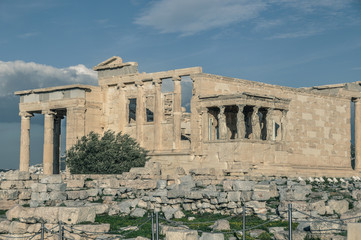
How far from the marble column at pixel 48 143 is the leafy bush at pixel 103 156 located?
16.1 ft

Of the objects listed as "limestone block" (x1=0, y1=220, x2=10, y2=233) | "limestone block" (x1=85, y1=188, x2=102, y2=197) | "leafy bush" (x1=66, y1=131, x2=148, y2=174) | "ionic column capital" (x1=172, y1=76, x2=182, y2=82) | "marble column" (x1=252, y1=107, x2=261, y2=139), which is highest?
"ionic column capital" (x1=172, y1=76, x2=182, y2=82)

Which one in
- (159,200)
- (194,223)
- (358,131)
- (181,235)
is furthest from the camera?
(358,131)

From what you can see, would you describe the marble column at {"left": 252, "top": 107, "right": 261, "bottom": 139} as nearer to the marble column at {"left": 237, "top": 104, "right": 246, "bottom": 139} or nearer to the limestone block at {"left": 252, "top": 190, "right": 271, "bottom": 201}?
the marble column at {"left": 237, "top": 104, "right": 246, "bottom": 139}

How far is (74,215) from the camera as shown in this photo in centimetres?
1617

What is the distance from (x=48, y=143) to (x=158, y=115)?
7466 mm

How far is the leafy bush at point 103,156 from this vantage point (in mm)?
34844

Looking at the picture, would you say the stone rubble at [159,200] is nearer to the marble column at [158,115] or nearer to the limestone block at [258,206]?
the limestone block at [258,206]

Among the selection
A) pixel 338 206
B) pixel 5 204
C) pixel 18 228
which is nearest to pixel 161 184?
pixel 5 204

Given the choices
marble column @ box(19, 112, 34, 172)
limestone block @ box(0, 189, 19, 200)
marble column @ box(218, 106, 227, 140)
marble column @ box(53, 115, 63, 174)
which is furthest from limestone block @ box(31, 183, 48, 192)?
marble column @ box(53, 115, 63, 174)

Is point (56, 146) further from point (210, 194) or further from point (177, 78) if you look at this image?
point (210, 194)

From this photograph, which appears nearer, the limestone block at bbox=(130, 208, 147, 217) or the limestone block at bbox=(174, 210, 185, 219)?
the limestone block at bbox=(174, 210, 185, 219)

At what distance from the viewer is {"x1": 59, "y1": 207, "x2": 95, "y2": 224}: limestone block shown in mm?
16125

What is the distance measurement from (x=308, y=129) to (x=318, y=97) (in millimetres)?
2475

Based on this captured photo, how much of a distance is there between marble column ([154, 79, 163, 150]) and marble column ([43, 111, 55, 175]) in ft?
23.1
